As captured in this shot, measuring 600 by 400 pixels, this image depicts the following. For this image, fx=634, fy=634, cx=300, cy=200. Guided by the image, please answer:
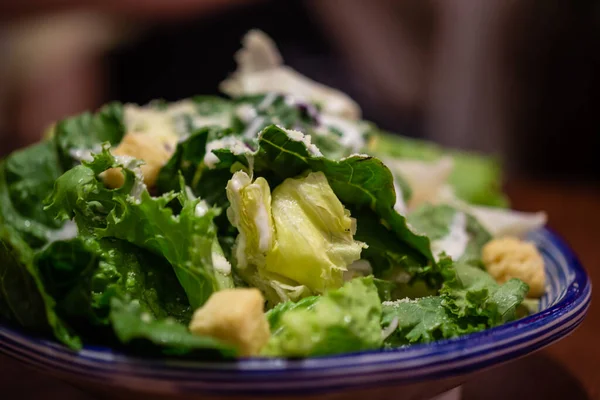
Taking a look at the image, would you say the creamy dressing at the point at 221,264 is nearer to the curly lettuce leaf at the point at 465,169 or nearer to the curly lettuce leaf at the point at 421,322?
the curly lettuce leaf at the point at 421,322

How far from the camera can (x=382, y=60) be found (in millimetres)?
5590

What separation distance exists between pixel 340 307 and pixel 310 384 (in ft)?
0.55

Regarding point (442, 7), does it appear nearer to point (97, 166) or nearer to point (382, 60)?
point (382, 60)

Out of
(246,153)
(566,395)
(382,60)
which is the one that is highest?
(246,153)

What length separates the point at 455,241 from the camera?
152cm

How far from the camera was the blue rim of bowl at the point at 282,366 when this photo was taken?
34.0 inches

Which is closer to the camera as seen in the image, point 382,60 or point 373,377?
point 373,377

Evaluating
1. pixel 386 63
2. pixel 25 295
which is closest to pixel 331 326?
pixel 25 295

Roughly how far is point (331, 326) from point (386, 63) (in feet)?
16.1

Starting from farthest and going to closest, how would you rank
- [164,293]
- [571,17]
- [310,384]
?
[571,17], [164,293], [310,384]

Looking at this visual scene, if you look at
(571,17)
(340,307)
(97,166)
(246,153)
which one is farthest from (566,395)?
(571,17)

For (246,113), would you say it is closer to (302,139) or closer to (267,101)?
(267,101)

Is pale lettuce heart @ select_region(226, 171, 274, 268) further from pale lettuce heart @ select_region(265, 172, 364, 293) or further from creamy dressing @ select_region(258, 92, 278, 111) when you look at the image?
creamy dressing @ select_region(258, 92, 278, 111)

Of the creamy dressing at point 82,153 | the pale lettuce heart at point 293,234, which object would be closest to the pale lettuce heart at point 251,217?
the pale lettuce heart at point 293,234
